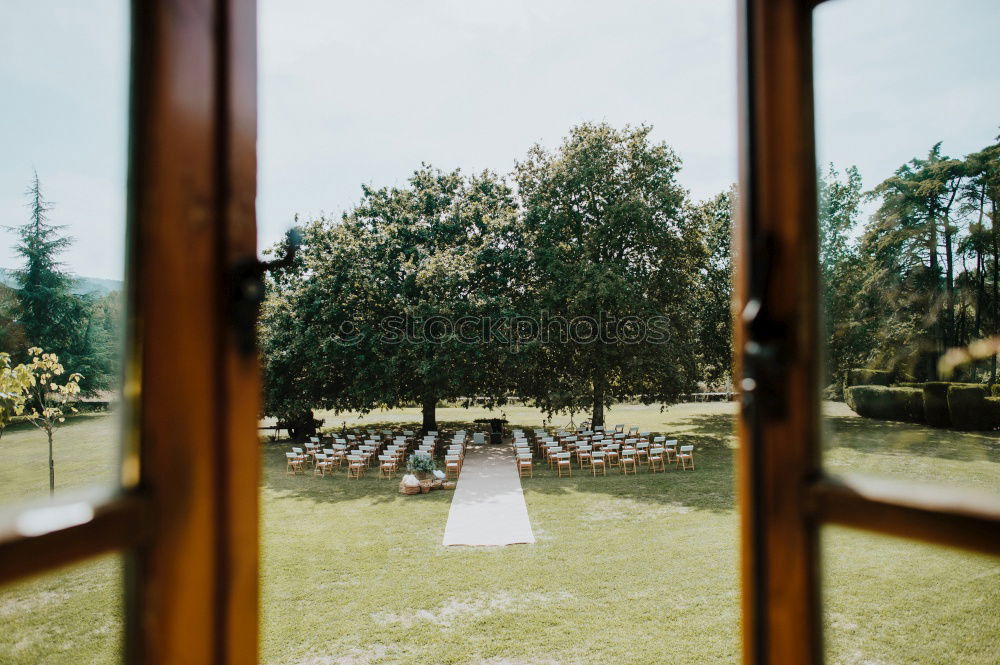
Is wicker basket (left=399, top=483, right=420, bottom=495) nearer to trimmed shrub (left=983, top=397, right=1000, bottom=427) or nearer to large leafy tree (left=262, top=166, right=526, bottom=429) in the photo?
large leafy tree (left=262, top=166, right=526, bottom=429)

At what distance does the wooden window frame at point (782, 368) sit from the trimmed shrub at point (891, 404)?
21cm

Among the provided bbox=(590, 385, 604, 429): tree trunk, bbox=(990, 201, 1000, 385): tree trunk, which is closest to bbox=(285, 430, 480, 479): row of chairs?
bbox=(590, 385, 604, 429): tree trunk

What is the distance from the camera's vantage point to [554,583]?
7180 mm

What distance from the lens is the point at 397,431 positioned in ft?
75.7

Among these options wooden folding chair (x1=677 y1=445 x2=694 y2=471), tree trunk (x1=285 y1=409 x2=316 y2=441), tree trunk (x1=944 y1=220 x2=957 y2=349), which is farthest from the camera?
tree trunk (x1=285 y1=409 x2=316 y2=441)

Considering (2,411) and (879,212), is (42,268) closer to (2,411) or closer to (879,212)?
(2,411)

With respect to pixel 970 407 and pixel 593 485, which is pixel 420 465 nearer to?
pixel 593 485

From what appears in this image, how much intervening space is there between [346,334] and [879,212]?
1971 centimetres

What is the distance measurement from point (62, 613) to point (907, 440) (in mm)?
1905

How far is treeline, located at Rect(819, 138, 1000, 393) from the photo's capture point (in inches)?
36.3

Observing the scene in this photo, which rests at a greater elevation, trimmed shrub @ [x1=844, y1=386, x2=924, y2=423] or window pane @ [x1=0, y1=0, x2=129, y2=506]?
window pane @ [x1=0, y1=0, x2=129, y2=506]

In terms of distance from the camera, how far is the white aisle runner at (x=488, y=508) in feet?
30.6

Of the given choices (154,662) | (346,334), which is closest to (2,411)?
(154,662)

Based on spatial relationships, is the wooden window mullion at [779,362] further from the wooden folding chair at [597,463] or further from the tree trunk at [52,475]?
the wooden folding chair at [597,463]
